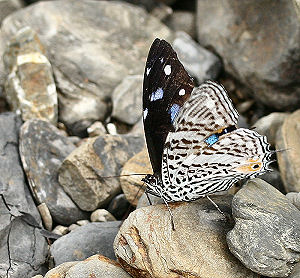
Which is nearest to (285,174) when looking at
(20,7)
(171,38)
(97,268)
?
(97,268)

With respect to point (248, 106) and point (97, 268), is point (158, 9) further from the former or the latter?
point (97, 268)

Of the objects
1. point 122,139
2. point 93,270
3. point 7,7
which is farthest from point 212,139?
point 7,7

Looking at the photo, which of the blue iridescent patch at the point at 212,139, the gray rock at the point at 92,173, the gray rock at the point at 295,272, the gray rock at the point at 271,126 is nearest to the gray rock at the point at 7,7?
the gray rock at the point at 92,173

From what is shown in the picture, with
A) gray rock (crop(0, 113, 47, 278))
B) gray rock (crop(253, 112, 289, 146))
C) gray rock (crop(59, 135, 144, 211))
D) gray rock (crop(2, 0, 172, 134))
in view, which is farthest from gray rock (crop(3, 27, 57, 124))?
gray rock (crop(253, 112, 289, 146))

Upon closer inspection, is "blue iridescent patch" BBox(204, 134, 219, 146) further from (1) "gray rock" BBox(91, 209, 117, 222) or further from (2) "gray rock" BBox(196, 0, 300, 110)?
(2) "gray rock" BBox(196, 0, 300, 110)

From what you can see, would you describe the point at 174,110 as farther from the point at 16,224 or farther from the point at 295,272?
the point at 16,224
